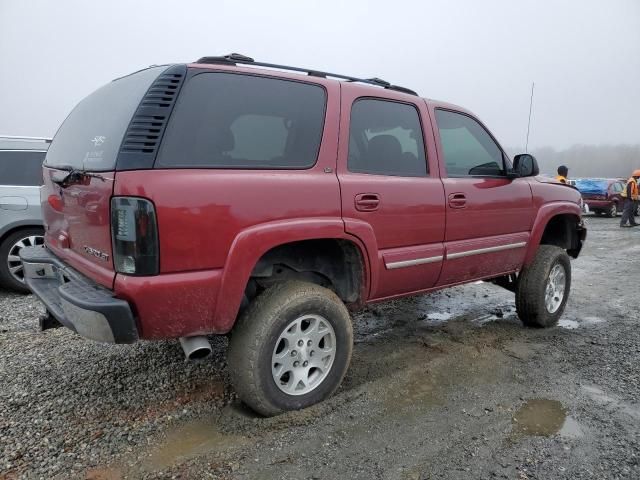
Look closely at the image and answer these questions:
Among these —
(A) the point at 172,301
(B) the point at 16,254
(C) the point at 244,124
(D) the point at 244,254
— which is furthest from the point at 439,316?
(B) the point at 16,254

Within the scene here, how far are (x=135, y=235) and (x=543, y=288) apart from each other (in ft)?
11.9

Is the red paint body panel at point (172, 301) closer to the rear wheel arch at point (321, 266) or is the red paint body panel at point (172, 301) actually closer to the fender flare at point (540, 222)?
the rear wheel arch at point (321, 266)

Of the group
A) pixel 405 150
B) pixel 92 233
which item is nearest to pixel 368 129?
pixel 405 150

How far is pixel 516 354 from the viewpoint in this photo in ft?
12.0

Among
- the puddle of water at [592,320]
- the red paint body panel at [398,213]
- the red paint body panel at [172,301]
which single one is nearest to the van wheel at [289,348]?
the red paint body panel at [172,301]

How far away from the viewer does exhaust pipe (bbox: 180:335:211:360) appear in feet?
7.64

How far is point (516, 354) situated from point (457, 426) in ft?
4.44

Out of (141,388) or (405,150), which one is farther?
(405,150)

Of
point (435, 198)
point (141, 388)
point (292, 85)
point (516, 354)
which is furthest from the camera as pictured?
→ point (516, 354)

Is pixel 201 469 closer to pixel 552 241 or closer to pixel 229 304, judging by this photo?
pixel 229 304

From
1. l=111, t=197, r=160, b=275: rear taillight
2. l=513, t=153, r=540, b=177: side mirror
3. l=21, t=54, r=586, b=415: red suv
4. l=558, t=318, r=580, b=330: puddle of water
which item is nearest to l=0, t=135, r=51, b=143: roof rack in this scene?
l=21, t=54, r=586, b=415: red suv

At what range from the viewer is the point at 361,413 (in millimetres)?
2693

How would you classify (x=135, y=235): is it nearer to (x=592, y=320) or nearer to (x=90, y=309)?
(x=90, y=309)

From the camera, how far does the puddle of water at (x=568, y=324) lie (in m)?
4.45
